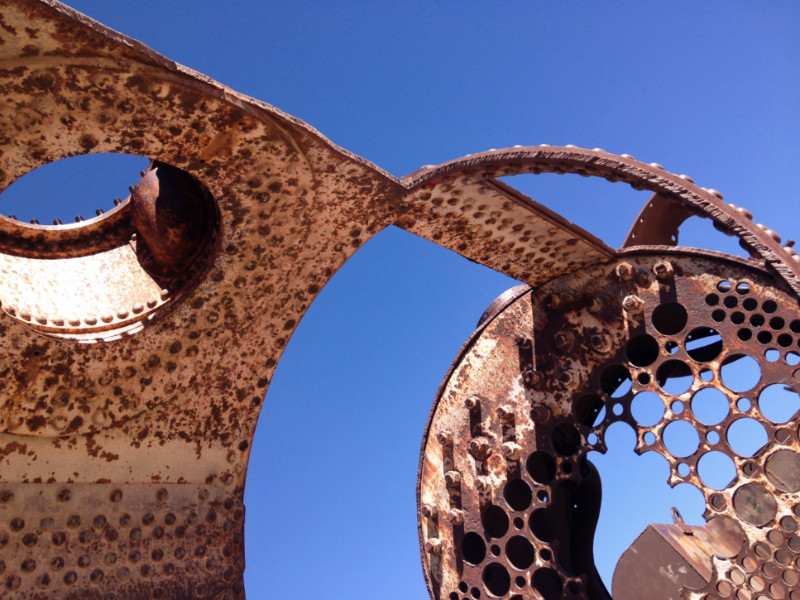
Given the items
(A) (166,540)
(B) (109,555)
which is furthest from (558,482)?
(B) (109,555)

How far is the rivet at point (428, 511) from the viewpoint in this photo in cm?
500

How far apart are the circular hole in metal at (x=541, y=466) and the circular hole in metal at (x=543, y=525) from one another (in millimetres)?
216

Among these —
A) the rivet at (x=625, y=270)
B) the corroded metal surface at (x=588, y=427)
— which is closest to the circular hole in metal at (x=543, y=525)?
the corroded metal surface at (x=588, y=427)

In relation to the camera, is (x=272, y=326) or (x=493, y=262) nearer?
(x=272, y=326)

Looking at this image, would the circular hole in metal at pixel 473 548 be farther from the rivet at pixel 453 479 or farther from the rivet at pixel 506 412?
the rivet at pixel 506 412

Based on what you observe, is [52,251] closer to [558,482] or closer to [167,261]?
[167,261]

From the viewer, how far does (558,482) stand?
4605 mm

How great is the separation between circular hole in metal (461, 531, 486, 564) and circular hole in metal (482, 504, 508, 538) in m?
0.09

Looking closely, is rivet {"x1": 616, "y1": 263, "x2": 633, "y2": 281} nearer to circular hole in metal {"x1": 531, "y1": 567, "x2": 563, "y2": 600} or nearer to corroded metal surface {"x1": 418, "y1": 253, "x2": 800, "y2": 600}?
corroded metal surface {"x1": 418, "y1": 253, "x2": 800, "y2": 600}

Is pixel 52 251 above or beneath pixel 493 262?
above

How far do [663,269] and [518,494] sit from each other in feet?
5.71

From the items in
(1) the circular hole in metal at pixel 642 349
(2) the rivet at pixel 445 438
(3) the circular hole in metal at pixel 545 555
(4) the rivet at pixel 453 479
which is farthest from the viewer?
(2) the rivet at pixel 445 438

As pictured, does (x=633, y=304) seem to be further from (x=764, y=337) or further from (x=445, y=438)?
(x=445, y=438)

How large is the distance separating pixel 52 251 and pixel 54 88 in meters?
1.72
